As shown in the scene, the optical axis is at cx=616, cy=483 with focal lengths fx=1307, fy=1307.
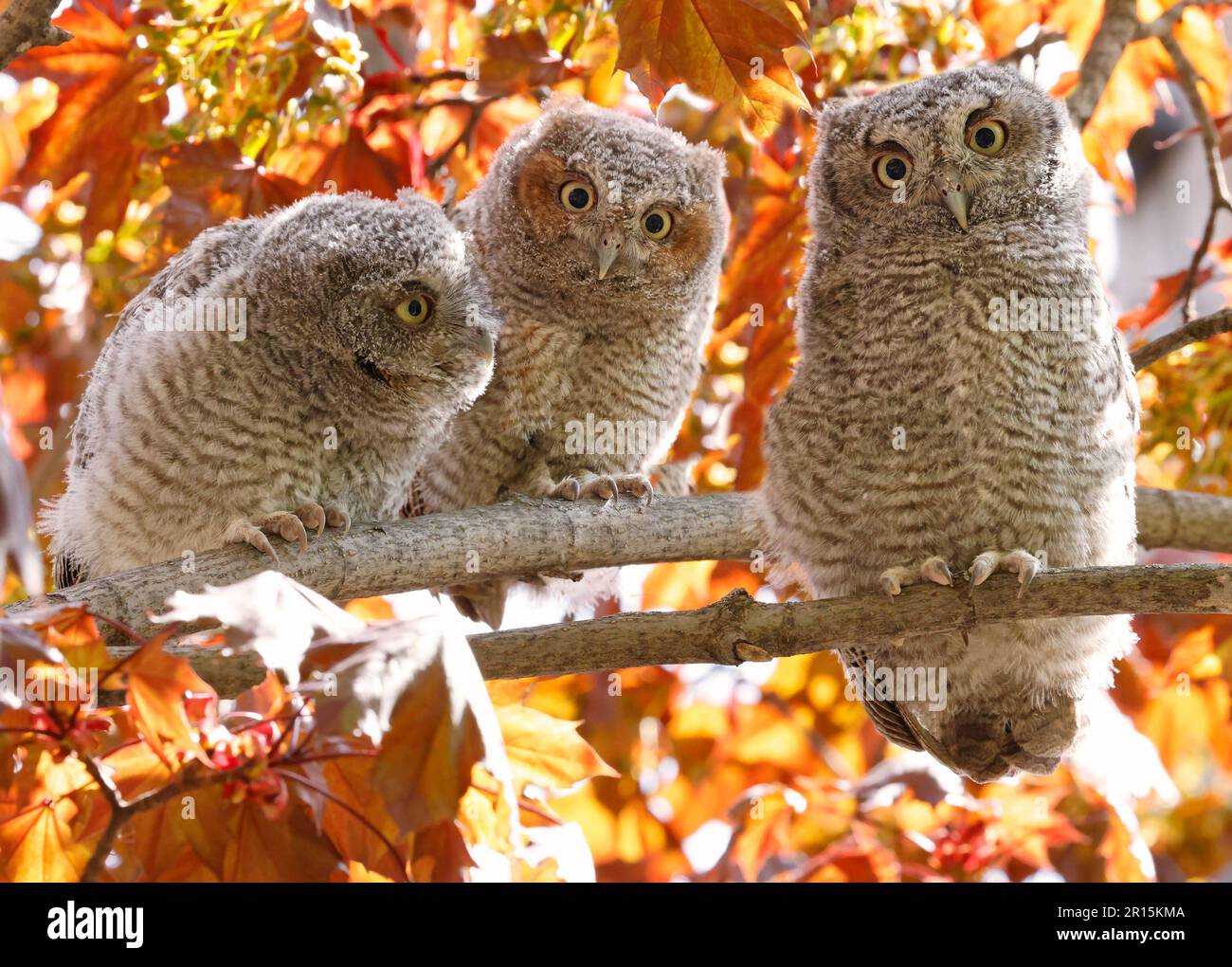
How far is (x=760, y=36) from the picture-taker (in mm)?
2508

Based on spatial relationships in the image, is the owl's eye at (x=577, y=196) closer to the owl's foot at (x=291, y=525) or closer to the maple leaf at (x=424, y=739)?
the owl's foot at (x=291, y=525)

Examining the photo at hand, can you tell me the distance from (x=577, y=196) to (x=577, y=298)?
289 mm

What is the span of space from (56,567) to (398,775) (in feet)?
7.28

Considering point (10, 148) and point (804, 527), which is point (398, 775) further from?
point (10, 148)

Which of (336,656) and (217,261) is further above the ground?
(217,261)

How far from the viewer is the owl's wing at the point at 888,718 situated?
338 centimetres

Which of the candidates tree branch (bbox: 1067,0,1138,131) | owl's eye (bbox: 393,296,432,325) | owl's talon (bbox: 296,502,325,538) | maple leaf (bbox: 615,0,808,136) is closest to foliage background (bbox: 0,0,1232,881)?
maple leaf (bbox: 615,0,808,136)

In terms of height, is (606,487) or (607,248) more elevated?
(607,248)

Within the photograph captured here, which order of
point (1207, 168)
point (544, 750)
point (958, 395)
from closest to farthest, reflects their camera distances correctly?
point (544, 750)
point (958, 395)
point (1207, 168)

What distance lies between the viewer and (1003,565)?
9.35 ft

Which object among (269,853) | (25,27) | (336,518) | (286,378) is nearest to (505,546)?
(336,518)

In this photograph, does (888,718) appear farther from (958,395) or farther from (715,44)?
(715,44)

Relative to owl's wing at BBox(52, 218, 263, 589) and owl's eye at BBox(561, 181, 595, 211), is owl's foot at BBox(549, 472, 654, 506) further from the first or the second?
owl's wing at BBox(52, 218, 263, 589)
